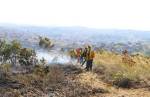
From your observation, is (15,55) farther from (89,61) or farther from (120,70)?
(120,70)

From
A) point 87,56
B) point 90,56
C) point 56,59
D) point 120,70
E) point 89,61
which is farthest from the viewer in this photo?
point 56,59

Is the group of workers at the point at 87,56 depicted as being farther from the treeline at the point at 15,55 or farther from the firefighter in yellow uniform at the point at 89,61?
the treeline at the point at 15,55

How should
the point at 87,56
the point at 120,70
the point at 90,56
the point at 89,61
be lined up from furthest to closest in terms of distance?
1. the point at 87,56
2. the point at 90,56
3. the point at 89,61
4. the point at 120,70

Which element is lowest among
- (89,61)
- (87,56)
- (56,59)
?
(56,59)

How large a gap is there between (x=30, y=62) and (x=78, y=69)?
6.69ft

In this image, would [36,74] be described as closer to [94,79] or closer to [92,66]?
[94,79]

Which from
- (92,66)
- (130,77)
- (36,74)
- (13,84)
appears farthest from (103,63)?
(13,84)

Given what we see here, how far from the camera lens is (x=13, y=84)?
14000mm

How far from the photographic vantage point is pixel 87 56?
18172 mm

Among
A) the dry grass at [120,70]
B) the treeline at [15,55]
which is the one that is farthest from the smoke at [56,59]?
the dry grass at [120,70]

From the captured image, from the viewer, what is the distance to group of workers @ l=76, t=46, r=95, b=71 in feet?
58.6

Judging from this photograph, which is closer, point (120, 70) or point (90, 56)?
point (120, 70)

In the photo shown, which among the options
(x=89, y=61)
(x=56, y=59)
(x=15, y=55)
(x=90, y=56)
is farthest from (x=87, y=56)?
(x=15, y=55)

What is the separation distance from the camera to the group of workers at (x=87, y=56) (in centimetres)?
1786
